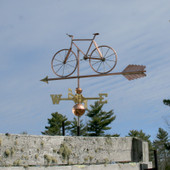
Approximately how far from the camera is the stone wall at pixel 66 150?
6078 mm

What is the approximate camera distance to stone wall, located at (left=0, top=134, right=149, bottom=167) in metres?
6.08

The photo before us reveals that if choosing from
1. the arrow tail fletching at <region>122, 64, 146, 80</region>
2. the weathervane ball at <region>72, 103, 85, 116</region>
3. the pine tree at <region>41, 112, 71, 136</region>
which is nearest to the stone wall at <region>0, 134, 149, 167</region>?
the weathervane ball at <region>72, 103, 85, 116</region>

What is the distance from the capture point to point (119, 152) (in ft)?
23.7

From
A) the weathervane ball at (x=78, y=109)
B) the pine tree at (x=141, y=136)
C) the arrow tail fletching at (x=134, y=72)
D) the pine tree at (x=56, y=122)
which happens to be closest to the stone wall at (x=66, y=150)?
the weathervane ball at (x=78, y=109)

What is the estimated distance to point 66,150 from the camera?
6.59 m

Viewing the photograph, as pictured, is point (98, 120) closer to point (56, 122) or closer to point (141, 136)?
point (56, 122)

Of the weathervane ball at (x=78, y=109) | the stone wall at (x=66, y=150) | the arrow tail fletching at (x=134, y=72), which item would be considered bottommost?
the stone wall at (x=66, y=150)

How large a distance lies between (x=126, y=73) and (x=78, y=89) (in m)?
1.36

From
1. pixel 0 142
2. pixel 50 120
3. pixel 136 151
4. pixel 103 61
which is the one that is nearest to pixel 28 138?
pixel 0 142

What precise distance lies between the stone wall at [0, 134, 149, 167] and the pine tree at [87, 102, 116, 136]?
23827 mm

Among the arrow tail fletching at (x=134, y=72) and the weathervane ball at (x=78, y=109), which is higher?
the arrow tail fletching at (x=134, y=72)

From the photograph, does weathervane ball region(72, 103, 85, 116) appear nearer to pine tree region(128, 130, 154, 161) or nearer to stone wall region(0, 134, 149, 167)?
stone wall region(0, 134, 149, 167)

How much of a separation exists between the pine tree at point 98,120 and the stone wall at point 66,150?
23.8 m

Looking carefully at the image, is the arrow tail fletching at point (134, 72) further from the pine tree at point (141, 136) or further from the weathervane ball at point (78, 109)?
the pine tree at point (141, 136)
